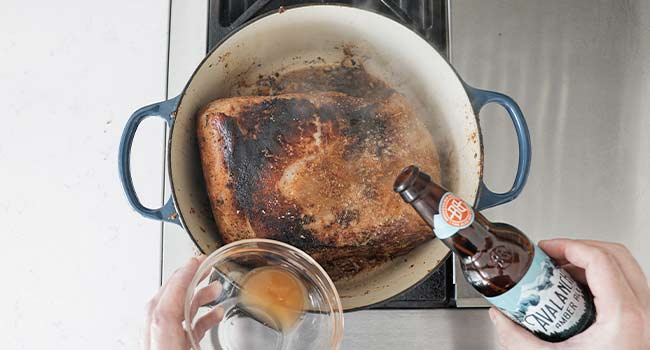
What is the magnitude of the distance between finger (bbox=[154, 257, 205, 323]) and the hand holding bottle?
0.39 m

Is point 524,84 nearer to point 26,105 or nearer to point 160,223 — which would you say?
point 160,223

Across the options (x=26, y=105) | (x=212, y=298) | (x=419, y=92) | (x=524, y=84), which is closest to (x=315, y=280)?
(x=212, y=298)

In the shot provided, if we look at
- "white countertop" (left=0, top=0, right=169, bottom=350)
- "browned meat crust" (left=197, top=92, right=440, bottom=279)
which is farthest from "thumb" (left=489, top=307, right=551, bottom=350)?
"white countertop" (left=0, top=0, right=169, bottom=350)

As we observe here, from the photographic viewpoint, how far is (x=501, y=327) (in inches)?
27.7

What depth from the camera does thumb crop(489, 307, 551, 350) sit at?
674 mm

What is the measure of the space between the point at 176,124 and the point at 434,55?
0.41 m

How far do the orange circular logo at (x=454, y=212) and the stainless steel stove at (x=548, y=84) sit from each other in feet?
1.09

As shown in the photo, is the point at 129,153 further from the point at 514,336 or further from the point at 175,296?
the point at 514,336

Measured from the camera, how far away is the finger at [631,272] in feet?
2.21

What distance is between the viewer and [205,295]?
72 centimetres

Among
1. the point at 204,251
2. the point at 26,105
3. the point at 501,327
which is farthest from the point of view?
the point at 26,105

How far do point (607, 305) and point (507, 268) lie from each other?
0.12 meters

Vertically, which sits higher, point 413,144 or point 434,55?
point 434,55

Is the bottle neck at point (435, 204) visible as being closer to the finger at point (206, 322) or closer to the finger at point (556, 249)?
the finger at point (556, 249)
